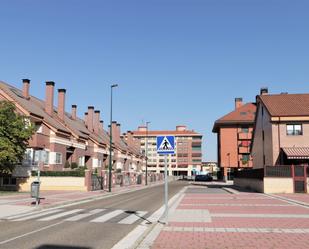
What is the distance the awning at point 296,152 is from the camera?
37.1 meters

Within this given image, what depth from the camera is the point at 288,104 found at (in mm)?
42281

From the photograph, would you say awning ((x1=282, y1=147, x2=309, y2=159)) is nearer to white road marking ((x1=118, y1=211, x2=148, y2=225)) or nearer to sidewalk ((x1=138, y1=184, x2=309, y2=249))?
sidewalk ((x1=138, y1=184, x2=309, y2=249))

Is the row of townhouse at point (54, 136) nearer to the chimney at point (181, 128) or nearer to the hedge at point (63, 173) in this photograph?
the hedge at point (63, 173)

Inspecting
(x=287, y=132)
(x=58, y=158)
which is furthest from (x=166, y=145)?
(x=58, y=158)

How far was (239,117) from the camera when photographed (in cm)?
8762

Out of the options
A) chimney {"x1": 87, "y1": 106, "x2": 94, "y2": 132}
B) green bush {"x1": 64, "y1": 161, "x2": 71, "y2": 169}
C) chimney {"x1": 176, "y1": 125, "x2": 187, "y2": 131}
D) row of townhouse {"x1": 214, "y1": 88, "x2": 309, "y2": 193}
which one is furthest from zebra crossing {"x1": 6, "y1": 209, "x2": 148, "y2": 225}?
chimney {"x1": 176, "y1": 125, "x2": 187, "y2": 131}

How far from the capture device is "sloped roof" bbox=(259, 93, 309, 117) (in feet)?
131

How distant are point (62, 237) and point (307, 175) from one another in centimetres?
2695

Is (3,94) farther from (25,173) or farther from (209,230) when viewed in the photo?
(209,230)

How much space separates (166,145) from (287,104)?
31.1 metres

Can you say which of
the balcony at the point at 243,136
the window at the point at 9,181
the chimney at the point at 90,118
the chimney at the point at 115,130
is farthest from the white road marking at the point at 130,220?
the balcony at the point at 243,136

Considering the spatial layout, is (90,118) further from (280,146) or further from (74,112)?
(280,146)

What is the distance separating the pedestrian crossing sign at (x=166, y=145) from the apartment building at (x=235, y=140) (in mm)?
72772

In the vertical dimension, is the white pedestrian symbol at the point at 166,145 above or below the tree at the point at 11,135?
below
